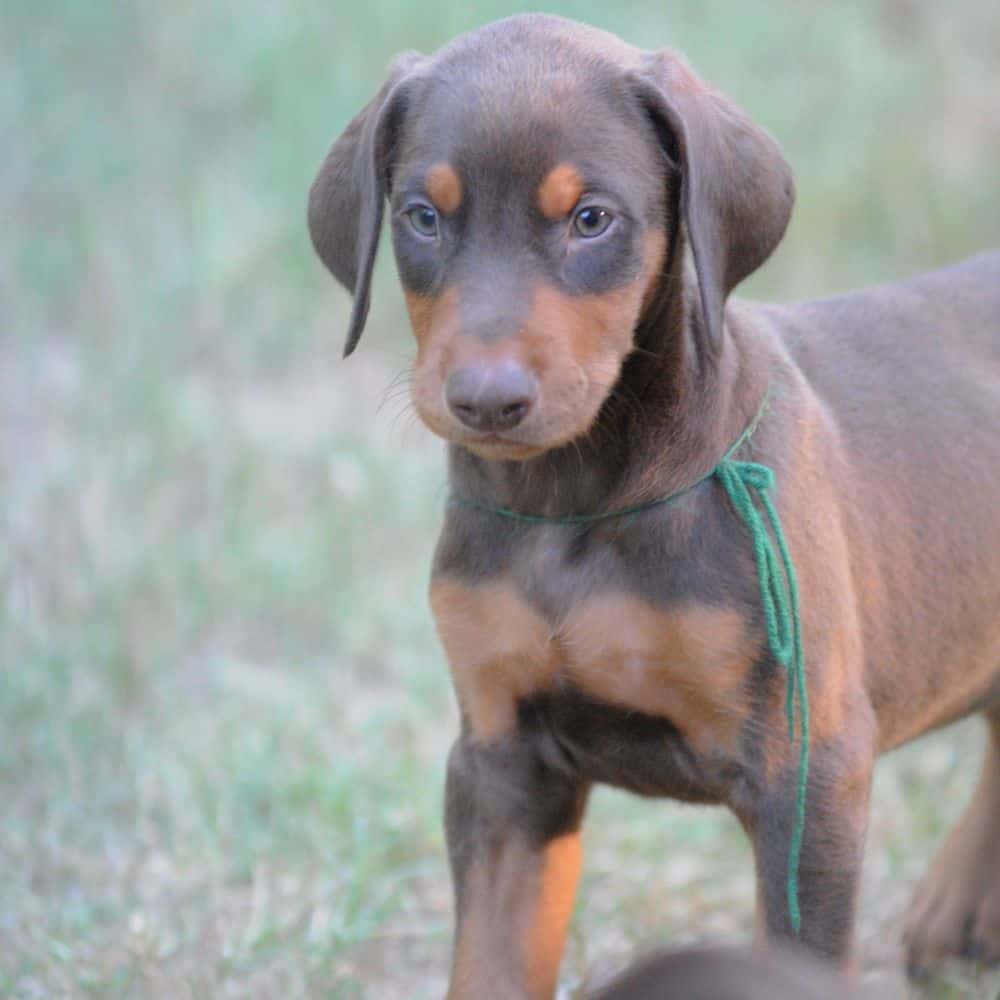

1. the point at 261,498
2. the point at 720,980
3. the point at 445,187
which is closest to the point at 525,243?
the point at 445,187

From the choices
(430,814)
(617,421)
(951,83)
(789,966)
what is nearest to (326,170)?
(617,421)

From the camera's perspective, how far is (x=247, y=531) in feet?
23.2

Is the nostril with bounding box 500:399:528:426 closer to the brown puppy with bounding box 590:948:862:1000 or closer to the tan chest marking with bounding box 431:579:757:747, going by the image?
the tan chest marking with bounding box 431:579:757:747

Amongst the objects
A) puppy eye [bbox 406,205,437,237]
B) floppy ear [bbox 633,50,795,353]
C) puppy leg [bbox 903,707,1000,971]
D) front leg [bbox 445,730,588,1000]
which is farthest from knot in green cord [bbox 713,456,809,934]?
puppy leg [bbox 903,707,1000,971]

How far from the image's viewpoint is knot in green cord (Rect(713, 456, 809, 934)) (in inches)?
130

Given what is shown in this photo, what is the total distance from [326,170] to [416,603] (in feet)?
11.1

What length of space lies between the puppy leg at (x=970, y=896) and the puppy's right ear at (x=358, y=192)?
211 cm

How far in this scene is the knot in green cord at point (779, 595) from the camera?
3297 mm

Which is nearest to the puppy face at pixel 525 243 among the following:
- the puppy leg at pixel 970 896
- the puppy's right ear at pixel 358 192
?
the puppy's right ear at pixel 358 192

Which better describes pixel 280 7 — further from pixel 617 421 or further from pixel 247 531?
pixel 617 421

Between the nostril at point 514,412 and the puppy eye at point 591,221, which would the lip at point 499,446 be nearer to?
the nostril at point 514,412

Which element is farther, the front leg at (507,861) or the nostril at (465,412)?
the front leg at (507,861)

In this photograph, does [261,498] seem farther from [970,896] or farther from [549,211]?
[549,211]

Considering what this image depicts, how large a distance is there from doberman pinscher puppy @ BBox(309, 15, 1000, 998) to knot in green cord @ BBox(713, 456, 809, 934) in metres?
0.01
